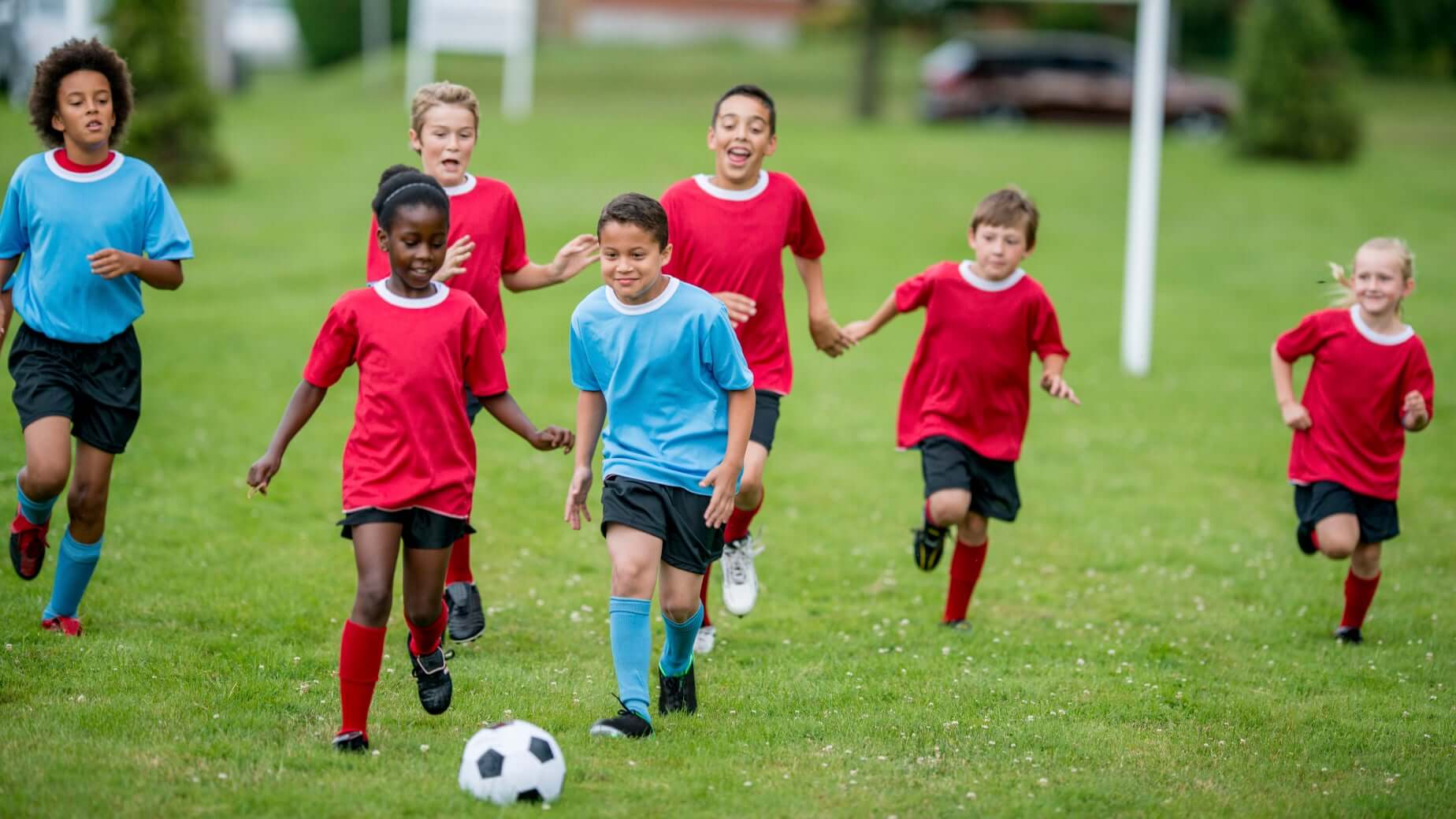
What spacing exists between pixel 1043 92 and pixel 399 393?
29057 millimetres

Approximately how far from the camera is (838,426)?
42.1 feet

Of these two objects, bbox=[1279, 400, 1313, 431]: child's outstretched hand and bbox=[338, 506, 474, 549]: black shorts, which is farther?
bbox=[1279, 400, 1313, 431]: child's outstretched hand

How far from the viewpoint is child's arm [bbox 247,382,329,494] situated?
509 cm

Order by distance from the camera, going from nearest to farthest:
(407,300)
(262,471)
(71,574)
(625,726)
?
(262,471)
(407,300)
(625,726)
(71,574)

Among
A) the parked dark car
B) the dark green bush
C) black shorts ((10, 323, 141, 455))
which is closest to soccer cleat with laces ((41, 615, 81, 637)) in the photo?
black shorts ((10, 323, 141, 455))

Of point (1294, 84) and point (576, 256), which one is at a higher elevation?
point (1294, 84)

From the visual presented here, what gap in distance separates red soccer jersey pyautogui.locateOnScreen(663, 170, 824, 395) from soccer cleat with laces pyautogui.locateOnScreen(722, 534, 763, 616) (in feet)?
2.90

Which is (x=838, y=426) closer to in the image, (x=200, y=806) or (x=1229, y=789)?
(x=1229, y=789)

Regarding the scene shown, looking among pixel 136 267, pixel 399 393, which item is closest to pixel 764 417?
pixel 399 393

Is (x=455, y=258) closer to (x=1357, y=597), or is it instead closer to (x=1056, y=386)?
(x=1056, y=386)

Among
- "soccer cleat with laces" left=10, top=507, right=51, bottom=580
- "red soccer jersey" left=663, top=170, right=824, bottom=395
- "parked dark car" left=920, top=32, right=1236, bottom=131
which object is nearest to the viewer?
"soccer cleat with laces" left=10, top=507, right=51, bottom=580

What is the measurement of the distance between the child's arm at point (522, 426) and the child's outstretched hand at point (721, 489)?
0.53 m

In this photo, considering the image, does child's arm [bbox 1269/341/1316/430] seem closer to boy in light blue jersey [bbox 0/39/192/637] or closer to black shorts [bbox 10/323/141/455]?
boy in light blue jersey [bbox 0/39/192/637]

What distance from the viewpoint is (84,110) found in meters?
6.13
